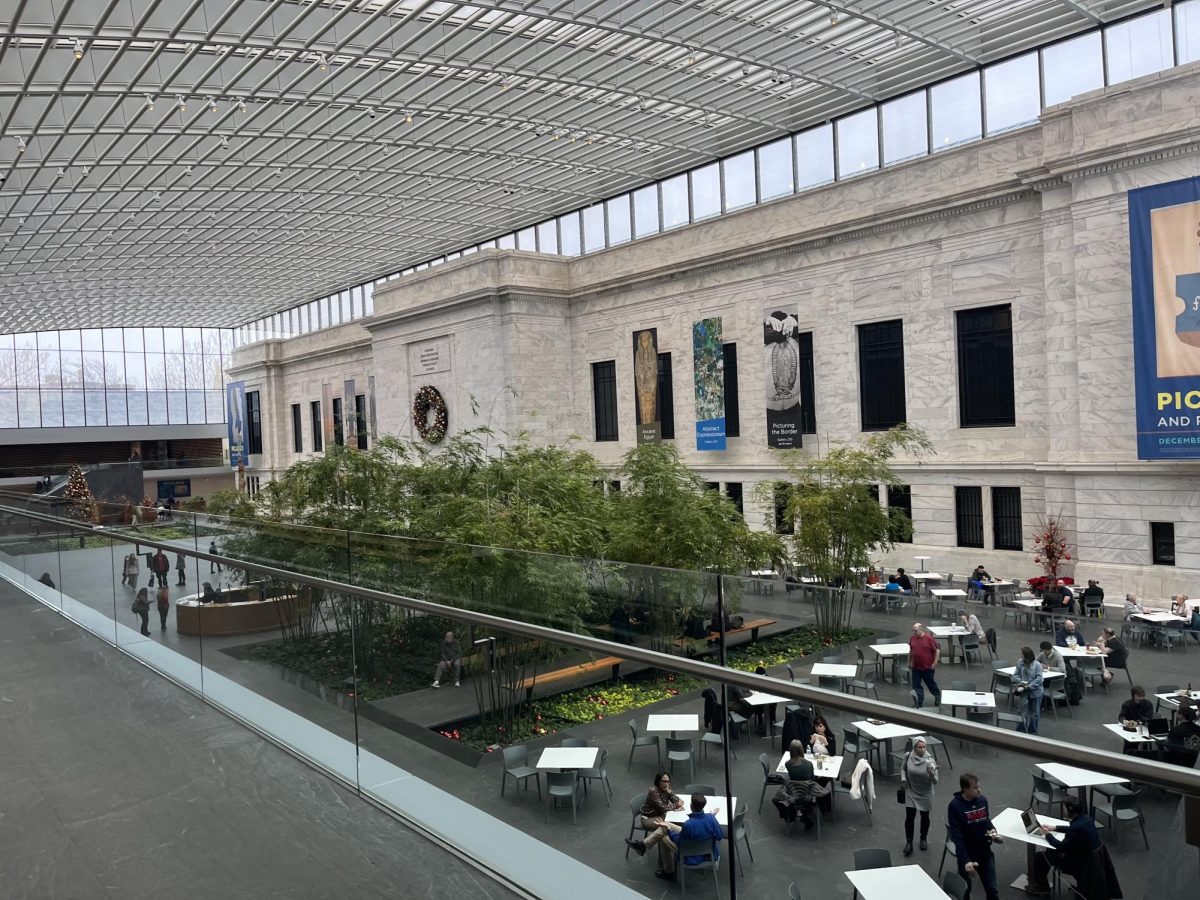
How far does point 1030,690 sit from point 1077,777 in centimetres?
160

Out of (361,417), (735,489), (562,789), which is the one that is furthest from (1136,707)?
(361,417)

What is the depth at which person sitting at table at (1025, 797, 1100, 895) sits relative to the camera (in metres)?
2.14

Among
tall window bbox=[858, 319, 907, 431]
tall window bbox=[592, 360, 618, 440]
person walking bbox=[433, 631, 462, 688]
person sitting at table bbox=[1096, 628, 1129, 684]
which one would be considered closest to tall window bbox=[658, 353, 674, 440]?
tall window bbox=[592, 360, 618, 440]

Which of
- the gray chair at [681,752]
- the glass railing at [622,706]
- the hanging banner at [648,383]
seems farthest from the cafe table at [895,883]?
the hanging banner at [648,383]

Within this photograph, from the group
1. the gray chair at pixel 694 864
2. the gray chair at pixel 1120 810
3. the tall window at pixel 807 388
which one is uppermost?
the tall window at pixel 807 388

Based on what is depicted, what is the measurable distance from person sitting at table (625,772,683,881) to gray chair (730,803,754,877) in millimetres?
218

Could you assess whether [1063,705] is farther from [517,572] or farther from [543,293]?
[543,293]

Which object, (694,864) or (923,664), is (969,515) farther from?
(694,864)

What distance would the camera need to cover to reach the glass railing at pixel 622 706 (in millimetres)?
2404

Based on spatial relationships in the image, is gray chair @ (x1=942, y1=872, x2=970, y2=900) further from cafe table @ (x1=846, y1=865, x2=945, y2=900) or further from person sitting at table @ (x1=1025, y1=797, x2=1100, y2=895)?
person sitting at table @ (x1=1025, y1=797, x2=1100, y2=895)

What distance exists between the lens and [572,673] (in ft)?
14.0

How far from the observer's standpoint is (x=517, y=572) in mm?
5141

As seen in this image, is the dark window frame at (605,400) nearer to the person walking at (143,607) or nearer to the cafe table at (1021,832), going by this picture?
the person walking at (143,607)

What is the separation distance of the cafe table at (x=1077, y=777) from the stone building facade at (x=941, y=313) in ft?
63.7
